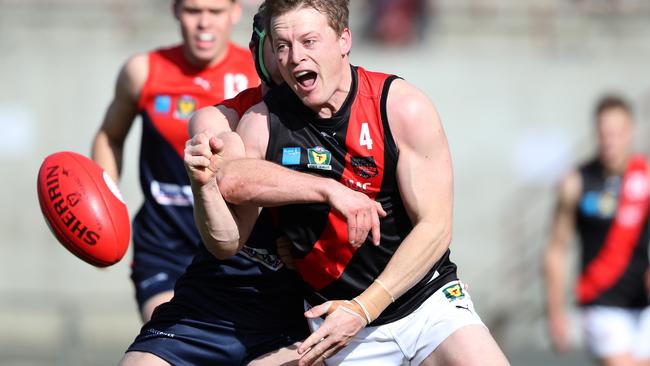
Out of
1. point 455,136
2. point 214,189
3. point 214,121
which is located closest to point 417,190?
point 214,189

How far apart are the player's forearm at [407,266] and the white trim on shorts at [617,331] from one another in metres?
4.54

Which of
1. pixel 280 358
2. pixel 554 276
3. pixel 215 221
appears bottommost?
pixel 554 276

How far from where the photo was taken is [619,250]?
29.1 ft

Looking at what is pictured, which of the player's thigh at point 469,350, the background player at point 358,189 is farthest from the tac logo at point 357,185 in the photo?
the player's thigh at point 469,350

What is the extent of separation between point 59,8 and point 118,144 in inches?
336

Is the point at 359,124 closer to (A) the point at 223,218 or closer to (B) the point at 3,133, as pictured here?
(A) the point at 223,218

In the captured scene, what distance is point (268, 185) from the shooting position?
169 inches

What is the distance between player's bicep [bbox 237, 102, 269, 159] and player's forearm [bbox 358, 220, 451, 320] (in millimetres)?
693

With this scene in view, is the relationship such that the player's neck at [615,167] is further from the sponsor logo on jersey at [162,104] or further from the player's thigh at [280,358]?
the player's thigh at [280,358]

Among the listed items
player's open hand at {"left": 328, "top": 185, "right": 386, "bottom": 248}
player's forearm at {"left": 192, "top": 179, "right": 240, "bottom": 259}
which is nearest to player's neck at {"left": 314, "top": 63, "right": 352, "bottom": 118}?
player's open hand at {"left": 328, "top": 185, "right": 386, "bottom": 248}

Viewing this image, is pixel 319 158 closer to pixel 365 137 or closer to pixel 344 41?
pixel 365 137

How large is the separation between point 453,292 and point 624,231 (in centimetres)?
460

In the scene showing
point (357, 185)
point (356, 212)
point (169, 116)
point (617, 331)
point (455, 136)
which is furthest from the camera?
point (455, 136)

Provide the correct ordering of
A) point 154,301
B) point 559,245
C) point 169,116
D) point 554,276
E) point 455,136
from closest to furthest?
point 154,301
point 169,116
point 559,245
point 554,276
point 455,136
